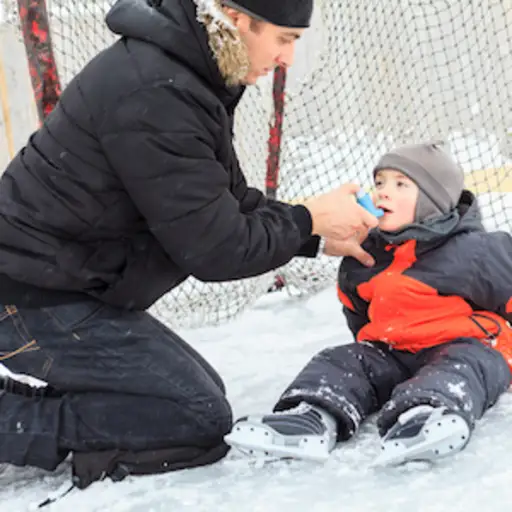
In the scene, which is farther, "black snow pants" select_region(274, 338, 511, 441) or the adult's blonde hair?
"black snow pants" select_region(274, 338, 511, 441)

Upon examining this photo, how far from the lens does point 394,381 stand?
2.04 m

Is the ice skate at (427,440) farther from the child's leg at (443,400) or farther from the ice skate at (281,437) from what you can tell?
the ice skate at (281,437)

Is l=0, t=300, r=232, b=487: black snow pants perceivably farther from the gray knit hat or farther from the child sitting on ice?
the gray knit hat

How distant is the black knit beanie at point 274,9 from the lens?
158 centimetres

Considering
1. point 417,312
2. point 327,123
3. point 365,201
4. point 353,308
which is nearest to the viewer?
point 365,201

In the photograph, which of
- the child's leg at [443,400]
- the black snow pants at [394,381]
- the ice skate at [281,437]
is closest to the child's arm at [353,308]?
the black snow pants at [394,381]

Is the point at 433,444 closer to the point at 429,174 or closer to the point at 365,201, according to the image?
the point at 365,201

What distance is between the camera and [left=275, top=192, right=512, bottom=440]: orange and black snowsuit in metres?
1.93

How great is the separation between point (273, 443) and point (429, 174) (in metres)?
0.84

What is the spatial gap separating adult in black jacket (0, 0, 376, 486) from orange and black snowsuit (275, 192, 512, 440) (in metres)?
0.28

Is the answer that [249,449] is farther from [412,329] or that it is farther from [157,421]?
[412,329]

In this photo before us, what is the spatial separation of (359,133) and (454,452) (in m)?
2.65

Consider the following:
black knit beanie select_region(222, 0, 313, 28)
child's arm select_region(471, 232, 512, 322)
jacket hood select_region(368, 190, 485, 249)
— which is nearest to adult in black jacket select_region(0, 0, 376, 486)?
black knit beanie select_region(222, 0, 313, 28)

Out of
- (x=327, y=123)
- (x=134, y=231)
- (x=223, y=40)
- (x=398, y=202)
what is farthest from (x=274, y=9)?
(x=327, y=123)
